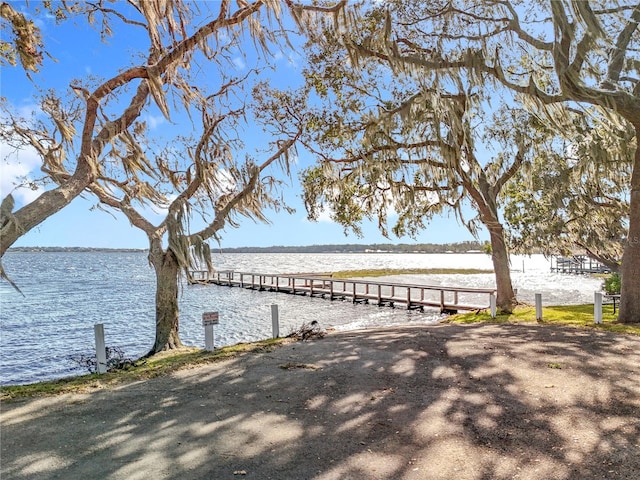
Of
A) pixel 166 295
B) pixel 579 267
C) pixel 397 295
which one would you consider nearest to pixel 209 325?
pixel 166 295

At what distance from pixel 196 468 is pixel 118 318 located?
76.7ft

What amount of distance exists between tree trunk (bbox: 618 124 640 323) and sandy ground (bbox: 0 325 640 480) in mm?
3360

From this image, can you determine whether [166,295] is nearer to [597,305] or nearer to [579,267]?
[597,305]

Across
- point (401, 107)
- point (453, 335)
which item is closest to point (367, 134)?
point (401, 107)

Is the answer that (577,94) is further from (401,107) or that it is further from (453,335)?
(453,335)

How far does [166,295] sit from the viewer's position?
10.8m

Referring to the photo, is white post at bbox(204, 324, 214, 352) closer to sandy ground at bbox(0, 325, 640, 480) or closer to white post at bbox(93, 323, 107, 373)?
sandy ground at bbox(0, 325, 640, 480)

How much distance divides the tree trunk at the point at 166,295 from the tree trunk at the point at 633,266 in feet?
34.7

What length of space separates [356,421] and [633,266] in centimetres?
876

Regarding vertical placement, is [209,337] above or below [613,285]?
above

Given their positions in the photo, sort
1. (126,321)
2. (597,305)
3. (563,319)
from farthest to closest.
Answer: (126,321) → (563,319) → (597,305)

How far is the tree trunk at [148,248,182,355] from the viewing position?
10.7 metres

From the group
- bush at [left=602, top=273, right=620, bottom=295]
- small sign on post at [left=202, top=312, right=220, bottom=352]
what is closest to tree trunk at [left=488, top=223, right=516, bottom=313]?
small sign on post at [left=202, top=312, right=220, bottom=352]

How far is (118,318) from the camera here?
2444 centimetres
